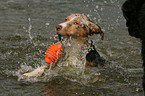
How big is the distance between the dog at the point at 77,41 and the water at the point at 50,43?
0.19 m

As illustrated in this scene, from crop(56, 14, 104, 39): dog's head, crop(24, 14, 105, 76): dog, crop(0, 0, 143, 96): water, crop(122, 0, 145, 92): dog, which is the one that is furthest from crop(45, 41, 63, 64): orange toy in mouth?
crop(122, 0, 145, 92): dog

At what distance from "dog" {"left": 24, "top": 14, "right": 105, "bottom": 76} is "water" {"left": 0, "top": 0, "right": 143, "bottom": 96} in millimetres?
195

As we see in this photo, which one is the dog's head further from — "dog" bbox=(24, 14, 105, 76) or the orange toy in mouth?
the orange toy in mouth

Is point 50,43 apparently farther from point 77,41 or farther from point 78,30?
point 78,30

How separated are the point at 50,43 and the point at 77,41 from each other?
2.64m

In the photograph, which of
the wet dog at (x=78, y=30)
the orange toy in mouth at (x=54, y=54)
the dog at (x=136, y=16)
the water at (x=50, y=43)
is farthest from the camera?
the orange toy in mouth at (x=54, y=54)

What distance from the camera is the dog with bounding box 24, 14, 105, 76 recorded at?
4734 mm

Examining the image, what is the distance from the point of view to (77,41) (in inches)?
193

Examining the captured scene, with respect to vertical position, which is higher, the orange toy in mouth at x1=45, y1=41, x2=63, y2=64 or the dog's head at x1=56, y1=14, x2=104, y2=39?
the dog's head at x1=56, y1=14, x2=104, y2=39

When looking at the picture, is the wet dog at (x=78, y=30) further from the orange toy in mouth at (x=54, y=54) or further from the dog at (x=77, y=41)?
the orange toy in mouth at (x=54, y=54)

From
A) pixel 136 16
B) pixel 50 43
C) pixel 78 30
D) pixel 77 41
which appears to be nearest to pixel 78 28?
pixel 78 30

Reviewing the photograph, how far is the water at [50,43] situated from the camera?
4273 millimetres

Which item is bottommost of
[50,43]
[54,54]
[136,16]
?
[54,54]

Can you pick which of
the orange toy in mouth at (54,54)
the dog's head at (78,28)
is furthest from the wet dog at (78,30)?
the orange toy in mouth at (54,54)
